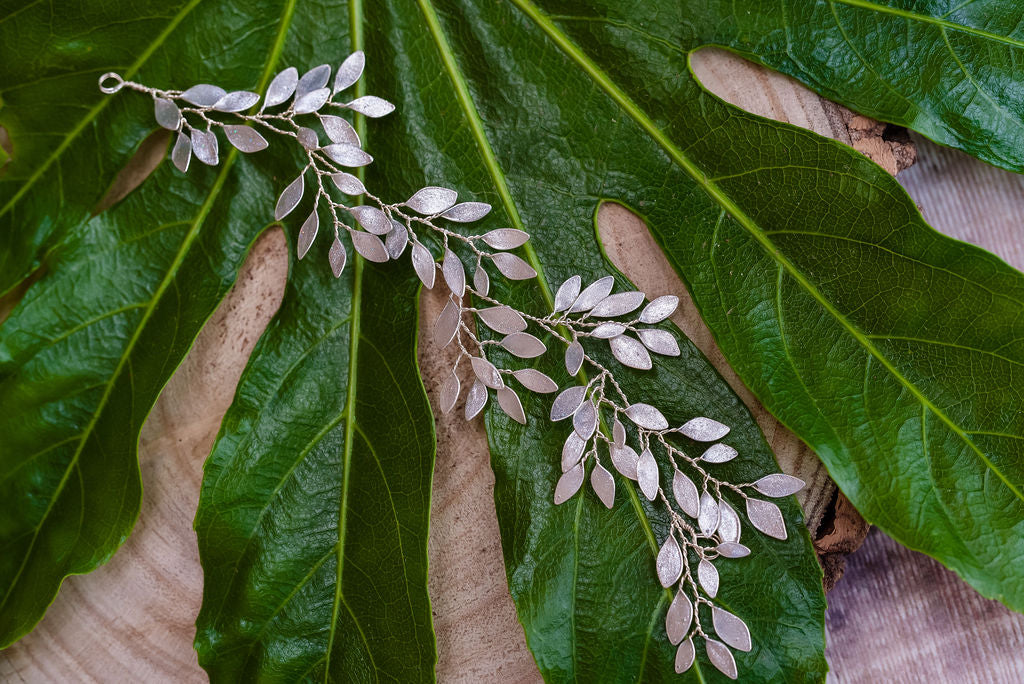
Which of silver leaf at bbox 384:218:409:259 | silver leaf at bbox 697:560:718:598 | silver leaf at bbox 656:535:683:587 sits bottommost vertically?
silver leaf at bbox 697:560:718:598

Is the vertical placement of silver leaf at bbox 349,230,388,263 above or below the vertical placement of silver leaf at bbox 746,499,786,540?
above

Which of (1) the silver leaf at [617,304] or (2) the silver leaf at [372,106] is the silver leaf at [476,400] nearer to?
(1) the silver leaf at [617,304]

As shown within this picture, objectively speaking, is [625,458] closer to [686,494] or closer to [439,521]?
[686,494]

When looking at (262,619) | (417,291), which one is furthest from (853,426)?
(262,619)

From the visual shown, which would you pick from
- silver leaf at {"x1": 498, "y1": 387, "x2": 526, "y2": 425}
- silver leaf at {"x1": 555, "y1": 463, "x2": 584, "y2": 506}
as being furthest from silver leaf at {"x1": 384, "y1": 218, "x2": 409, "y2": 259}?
silver leaf at {"x1": 555, "y1": 463, "x2": 584, "y2": 506}

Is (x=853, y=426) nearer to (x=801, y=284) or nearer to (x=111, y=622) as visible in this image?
(x=801, y=284)

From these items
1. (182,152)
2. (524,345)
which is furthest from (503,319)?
(182,152)

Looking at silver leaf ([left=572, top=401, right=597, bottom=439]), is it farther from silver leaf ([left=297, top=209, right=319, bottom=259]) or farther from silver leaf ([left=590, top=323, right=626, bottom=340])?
silver leaf ([left=297, top=209, right=319, bottom=259])

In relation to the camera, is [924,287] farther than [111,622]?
No
